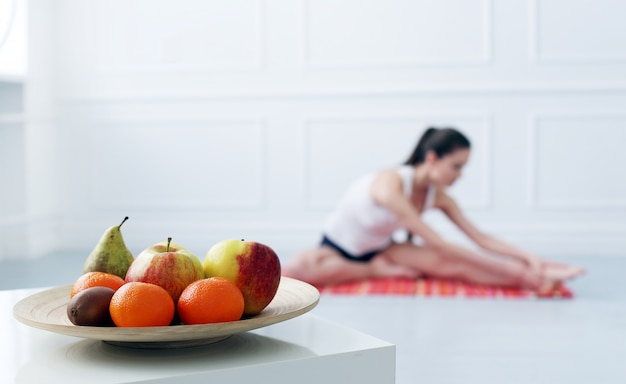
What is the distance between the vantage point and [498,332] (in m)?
2.88

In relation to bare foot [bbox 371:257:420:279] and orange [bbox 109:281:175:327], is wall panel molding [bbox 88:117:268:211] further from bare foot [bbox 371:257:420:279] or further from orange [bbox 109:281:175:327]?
orange [bbox 109:281:175:327]

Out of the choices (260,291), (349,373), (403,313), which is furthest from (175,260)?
(403,313)

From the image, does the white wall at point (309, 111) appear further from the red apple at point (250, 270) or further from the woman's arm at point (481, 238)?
the red apple at point (250, 270)

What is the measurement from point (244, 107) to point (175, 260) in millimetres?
3797

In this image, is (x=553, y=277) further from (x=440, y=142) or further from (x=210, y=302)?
(x=210, y=302)

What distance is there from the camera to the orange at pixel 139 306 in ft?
3.24

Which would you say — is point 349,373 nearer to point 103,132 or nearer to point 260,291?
point 260,291

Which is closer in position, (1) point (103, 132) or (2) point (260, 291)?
(2) point (260, 291)

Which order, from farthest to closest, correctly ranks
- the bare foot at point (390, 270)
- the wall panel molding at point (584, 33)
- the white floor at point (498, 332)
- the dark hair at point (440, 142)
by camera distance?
the wall panel molding at point (584, 33) < the bare foot at point (390, 270) < the dark hair at point (440, 142) < the white floor at point (498, 332)

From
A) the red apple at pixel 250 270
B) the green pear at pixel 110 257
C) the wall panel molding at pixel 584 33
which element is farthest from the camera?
the wall panel molding at pixel 584 33

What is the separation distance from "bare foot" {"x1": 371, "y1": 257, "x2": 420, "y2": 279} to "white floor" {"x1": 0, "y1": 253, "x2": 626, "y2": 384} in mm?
376

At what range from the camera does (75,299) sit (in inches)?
40.0

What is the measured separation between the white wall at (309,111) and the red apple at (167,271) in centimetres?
370

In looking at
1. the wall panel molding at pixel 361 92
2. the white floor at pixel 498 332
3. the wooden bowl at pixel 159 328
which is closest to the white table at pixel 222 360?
the wooden bowl at pixel 159 328
